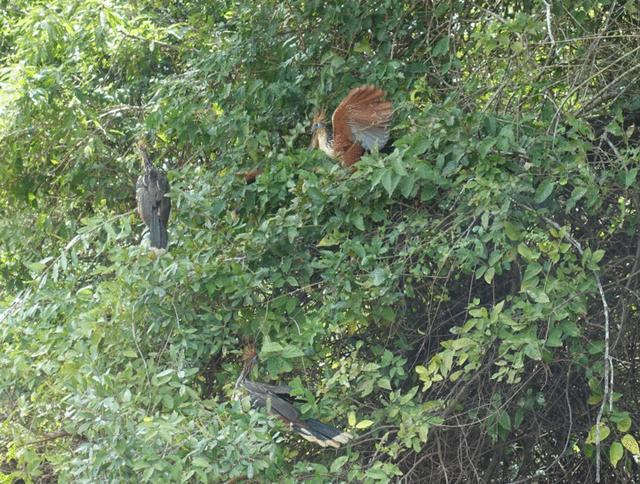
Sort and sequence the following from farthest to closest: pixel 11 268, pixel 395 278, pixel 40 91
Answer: pixel 11 268 → pixel 40 91 → pixel 395 278

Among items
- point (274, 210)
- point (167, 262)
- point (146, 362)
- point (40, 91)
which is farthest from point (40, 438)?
point (40, 91)

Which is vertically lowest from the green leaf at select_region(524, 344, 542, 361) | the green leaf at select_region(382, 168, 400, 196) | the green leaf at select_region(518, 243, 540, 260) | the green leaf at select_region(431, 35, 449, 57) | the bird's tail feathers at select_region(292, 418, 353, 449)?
the bird's tail feathers at select_region(292, 418, 353, 449)

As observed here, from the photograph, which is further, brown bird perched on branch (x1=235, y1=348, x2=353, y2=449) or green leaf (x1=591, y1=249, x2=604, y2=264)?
brown bird perched on branch (x1=235, y1=348, x2=353, y2=449)

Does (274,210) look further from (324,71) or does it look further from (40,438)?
(40,438)

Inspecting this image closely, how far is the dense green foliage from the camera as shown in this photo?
2824 mm

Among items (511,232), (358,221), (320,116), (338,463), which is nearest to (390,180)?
(358,221)

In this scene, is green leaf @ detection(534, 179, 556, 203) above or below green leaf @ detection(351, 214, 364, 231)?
above

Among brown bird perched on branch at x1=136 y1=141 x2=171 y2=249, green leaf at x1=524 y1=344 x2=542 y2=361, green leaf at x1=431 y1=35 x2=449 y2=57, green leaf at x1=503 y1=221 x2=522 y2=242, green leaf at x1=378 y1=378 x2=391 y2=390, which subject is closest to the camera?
green leaf at x1=524 y1=344 x2=542 y2=361

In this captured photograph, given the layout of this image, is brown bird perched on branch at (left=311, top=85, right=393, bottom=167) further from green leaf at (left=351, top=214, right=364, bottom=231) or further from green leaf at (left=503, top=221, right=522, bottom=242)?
green leaf at (left=503, top=221, right=522, bottom=242)

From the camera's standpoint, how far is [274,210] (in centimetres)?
347

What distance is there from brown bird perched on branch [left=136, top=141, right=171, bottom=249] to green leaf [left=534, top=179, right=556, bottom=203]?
1149 mm

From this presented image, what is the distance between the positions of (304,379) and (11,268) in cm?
196

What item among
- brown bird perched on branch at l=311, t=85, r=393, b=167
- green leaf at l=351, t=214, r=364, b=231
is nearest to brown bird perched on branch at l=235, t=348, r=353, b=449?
green leaf at l=351, t=214, r=364, b=231

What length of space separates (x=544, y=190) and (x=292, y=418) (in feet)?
3.06
